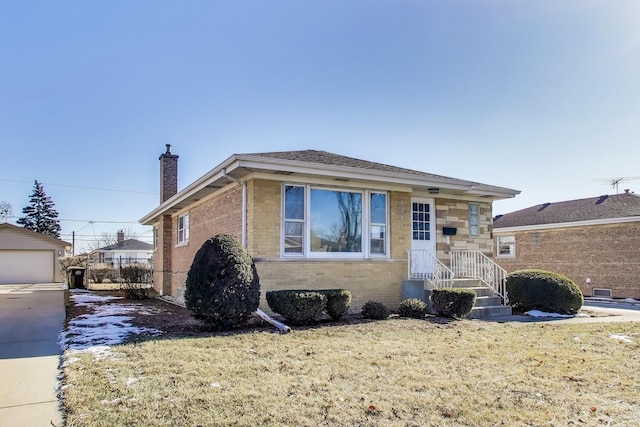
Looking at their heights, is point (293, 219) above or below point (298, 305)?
above

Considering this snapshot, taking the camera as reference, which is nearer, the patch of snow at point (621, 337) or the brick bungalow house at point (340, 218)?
the patch of snow at point (621, 337)

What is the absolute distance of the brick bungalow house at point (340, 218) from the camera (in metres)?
9.81

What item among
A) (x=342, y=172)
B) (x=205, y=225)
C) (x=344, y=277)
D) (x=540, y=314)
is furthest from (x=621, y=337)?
(x=205, y=225)

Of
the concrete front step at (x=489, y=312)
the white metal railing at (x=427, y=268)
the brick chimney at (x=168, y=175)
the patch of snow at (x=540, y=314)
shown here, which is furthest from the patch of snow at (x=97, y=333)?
the patch of snow at (x=540, y=314)

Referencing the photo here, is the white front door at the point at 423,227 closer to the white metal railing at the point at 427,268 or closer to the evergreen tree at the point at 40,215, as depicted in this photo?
the white metal railing at the point at 427,268

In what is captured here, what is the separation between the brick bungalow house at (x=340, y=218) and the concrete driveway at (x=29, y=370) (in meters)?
4.22

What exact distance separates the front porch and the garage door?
27870 millimetres

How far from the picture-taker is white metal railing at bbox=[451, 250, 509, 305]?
1192cm

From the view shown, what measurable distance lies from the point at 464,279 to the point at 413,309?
7.84ft

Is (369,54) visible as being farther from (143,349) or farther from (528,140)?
(143,349)

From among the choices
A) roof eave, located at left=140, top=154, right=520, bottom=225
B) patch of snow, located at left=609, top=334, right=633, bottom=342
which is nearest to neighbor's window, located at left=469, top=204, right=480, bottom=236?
roof eave, located at left=140, top=154, right=520, bottom=225

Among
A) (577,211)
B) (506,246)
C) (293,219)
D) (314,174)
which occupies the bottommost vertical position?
(506,246)

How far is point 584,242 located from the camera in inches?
770

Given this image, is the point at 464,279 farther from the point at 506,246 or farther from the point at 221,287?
the point at 506,246
